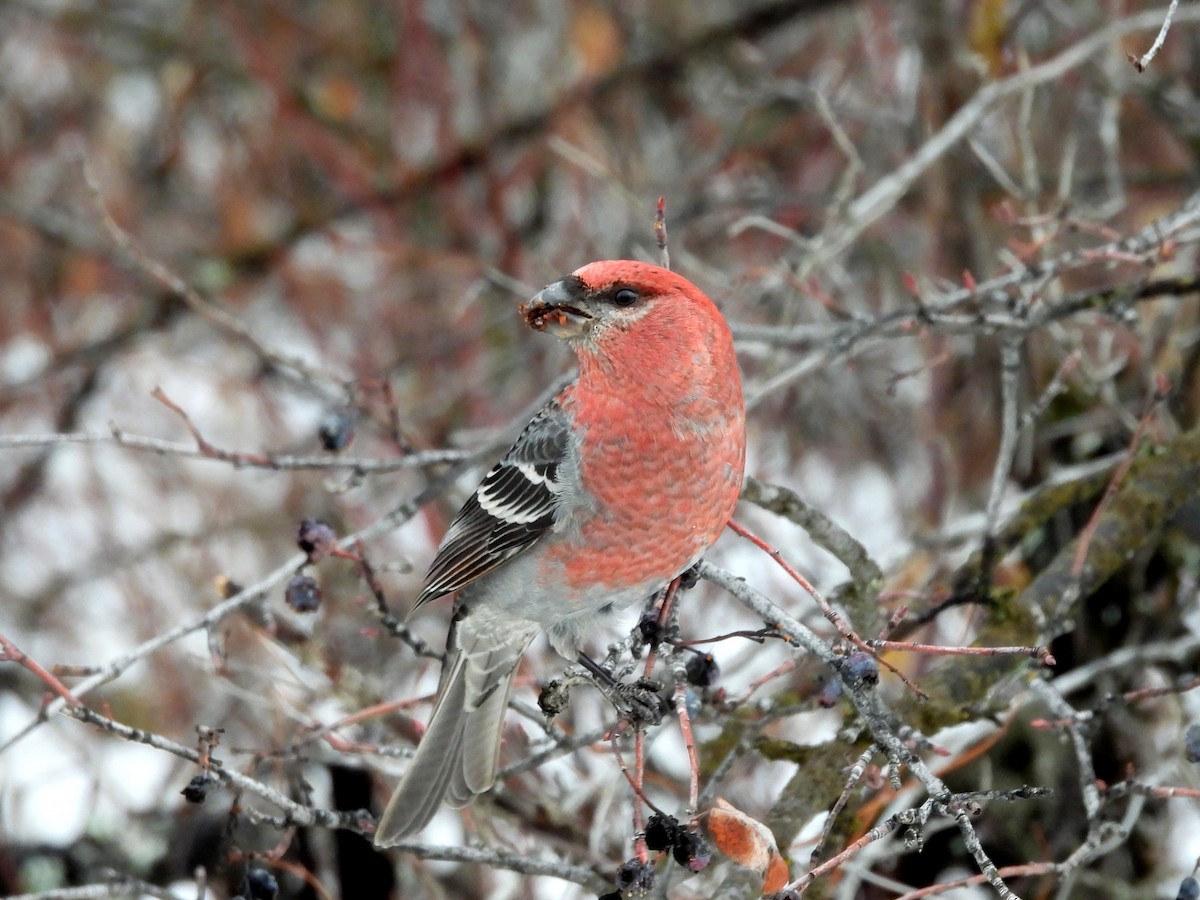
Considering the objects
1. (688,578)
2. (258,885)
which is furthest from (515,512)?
(258,885)

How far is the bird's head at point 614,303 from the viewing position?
120 inches

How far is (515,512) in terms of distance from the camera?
3305 millimetres

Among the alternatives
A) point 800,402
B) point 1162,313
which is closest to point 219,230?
point 800,402

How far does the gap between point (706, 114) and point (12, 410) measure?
10.9 ft

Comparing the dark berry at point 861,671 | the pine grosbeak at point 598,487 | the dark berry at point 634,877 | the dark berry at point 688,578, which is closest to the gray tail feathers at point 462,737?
the pine grosbeak at point 598,487

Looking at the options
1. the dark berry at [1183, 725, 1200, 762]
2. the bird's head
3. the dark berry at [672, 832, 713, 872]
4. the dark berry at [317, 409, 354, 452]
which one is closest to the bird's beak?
the bird's head

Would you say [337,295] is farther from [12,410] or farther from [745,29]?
[745,29]

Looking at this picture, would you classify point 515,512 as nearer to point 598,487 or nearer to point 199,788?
point 598,487

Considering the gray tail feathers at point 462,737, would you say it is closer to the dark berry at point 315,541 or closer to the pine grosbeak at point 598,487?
the pine grosbeak at point 598,487

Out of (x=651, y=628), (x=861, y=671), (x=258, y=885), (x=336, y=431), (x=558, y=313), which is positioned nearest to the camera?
(x=861, y=671)

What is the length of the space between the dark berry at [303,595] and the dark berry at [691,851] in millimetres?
979

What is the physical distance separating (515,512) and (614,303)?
0.56 meters

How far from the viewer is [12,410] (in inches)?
241

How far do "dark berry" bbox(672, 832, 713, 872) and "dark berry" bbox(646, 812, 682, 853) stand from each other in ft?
0.04
